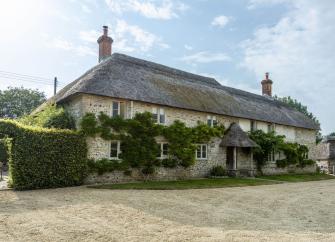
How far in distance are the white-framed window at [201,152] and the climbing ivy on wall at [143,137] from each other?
2.92 feet

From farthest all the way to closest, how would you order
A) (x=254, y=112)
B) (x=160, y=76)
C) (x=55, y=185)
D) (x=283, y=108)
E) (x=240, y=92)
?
(x=283, y=108), (x=240, y=92), (x=254, y=112), (x=160, y=76), (x=55, y=185)

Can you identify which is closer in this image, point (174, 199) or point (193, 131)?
point (174, 199)

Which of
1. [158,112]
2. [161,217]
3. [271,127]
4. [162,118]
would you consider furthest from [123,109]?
[271,127]

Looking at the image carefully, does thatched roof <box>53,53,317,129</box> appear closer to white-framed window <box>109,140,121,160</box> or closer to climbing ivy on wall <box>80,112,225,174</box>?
climbing ivy on wall <box>80,112,225,174</box>

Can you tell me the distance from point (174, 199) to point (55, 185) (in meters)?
6.68

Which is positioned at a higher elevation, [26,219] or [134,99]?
[134,99]

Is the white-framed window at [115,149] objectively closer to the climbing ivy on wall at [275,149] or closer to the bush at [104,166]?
the bush at [104,166]

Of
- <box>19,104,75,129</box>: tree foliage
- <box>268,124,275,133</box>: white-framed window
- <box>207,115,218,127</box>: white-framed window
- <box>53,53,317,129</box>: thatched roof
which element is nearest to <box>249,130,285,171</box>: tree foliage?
<box>53,53,317,129</box>: thatched roof

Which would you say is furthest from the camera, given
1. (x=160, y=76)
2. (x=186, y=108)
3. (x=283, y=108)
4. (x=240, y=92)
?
(x=283, y=108)

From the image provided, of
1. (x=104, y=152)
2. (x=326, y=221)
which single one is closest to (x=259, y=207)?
(x=326, y=221)

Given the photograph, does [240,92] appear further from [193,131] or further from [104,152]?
[104,152]

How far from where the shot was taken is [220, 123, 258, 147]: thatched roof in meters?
24.7

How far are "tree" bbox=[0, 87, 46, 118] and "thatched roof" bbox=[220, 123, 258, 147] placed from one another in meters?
40.2

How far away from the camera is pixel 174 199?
1359cm
